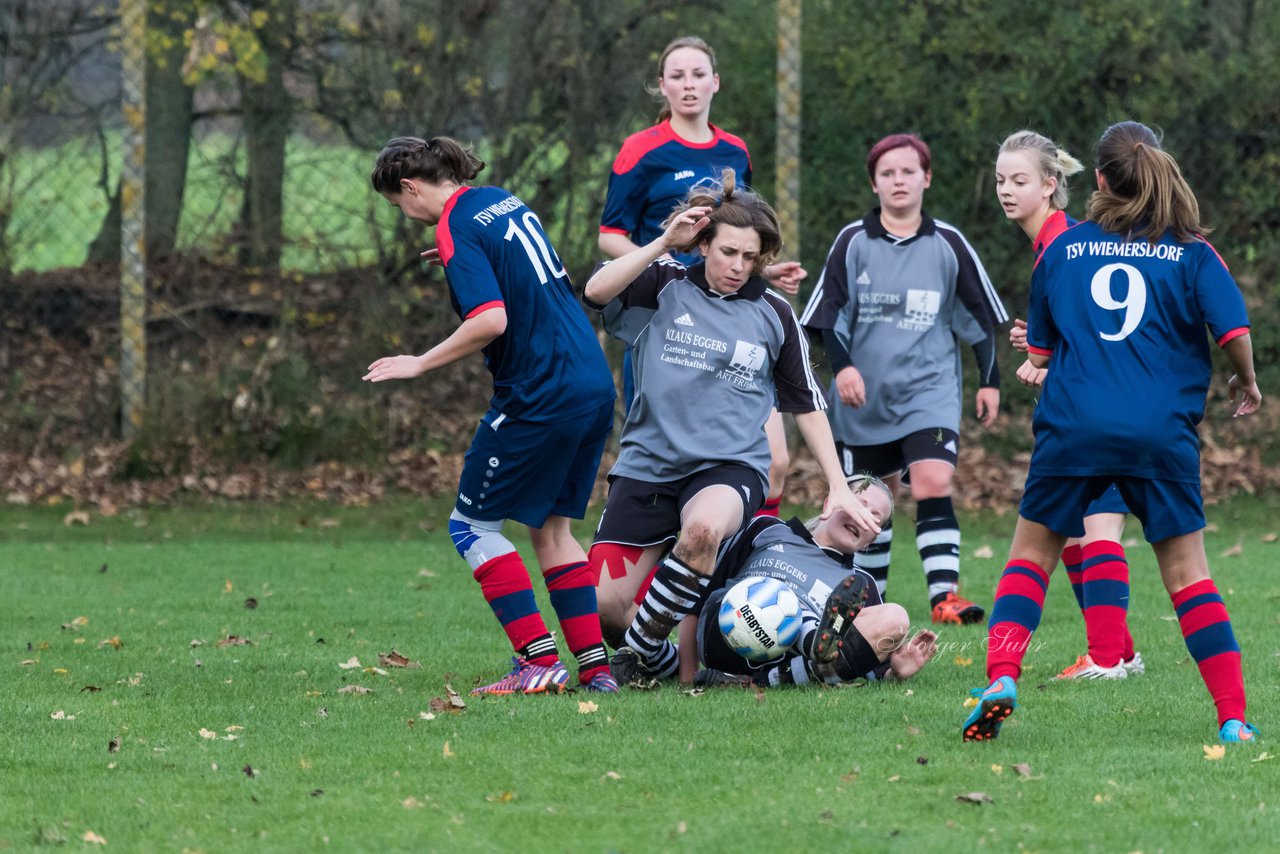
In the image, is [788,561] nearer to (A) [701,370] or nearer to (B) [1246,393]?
(A) [701,370]

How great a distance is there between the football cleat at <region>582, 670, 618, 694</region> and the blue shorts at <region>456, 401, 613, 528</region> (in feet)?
1.75

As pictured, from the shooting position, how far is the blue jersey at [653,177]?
714cm

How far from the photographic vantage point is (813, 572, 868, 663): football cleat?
545 cm

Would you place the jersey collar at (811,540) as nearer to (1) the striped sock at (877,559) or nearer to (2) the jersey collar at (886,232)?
(1) the striped sock at (877,559)

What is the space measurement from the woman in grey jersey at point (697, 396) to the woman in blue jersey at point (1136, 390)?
1.05 m

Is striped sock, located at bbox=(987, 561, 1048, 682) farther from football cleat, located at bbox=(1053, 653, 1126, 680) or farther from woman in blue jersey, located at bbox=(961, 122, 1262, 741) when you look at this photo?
football cleat, located at bbox=(1053, 653, 1126, 680)

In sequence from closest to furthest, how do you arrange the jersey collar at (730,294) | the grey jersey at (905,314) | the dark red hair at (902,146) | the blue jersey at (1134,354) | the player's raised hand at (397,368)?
the blue jersey at (1134,354) < the player's raised hand at (397,368) < the jersey collar at (730,294) < the dark red hair at (902,146) < the grey jersey at (905,314)

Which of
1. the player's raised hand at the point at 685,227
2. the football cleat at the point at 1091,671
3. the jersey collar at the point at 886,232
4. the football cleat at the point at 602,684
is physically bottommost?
the football cleat at the point at 602,684

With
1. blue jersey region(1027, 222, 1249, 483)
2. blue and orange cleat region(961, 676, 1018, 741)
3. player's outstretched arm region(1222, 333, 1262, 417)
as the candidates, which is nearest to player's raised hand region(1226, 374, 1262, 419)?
player's outstretched arm region(1222, 333, 1262, 417)

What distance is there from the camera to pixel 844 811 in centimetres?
394

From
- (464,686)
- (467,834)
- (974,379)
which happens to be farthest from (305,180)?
(467,834)

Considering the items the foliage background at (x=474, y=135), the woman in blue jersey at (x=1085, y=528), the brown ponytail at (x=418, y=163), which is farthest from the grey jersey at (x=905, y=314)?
the foliage background at (x=474, y=135)

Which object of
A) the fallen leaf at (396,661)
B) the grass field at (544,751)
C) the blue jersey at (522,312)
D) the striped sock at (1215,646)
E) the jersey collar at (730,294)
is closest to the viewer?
the grass field at (544,751)

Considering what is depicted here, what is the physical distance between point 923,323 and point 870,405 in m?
0.42
